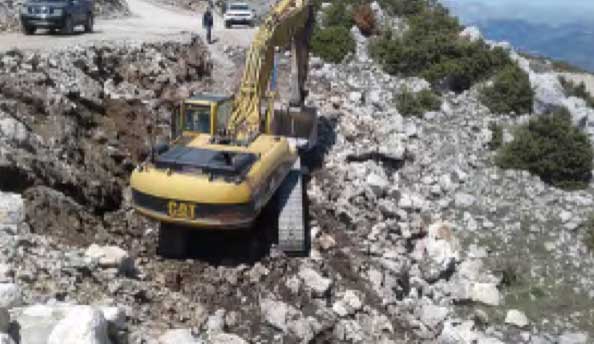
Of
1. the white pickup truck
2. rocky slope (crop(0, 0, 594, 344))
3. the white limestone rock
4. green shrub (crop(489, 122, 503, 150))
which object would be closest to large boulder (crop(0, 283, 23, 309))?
rocky slope (crop(0, 0, 594, 344))

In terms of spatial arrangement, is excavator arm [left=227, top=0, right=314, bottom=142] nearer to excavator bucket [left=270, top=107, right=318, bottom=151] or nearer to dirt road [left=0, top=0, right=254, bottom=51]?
excavator bucket [left=270, top=107, right=318, bottom=151]

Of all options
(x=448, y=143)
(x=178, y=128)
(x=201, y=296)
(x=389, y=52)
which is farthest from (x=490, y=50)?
(x=201, y=296)

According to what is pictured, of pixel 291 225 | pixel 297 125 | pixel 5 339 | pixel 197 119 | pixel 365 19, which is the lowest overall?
pixel 291 225

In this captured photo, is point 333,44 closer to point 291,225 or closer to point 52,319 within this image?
point 291,225

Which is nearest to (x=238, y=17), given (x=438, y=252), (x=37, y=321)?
(x=438, y=252)

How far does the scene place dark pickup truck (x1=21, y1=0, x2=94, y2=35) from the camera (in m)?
21.1

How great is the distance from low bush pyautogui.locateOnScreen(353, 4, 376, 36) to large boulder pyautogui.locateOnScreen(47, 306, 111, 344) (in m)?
20.5

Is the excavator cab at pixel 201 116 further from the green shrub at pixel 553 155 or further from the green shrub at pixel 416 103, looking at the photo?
the green shrub at pixel 553 155

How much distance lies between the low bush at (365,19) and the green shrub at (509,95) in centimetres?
495

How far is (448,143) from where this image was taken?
20844 millimetres

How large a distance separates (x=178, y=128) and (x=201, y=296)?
343cm

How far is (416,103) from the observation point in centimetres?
2197

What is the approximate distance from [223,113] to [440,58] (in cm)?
1273

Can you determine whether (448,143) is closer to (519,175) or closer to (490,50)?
(519,175)
